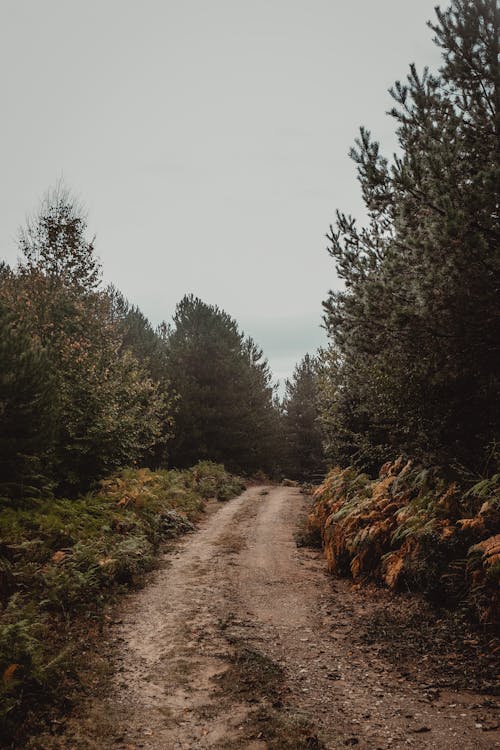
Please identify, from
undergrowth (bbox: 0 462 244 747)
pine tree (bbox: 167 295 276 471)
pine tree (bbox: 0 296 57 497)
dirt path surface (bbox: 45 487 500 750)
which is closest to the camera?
dirt path surface (bbox: 45 487 500 750)

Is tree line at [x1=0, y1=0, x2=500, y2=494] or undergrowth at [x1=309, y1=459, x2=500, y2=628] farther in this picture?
tree line at [x1=0, y1=0, x2=500, y2=494]

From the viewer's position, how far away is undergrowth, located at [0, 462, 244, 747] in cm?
428

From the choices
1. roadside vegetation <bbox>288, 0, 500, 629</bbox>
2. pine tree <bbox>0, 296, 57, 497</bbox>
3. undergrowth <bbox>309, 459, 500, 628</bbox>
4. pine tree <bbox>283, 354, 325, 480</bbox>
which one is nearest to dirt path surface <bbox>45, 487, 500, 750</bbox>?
undergrowth <bbox>309, 459, 500, 628</bbox>

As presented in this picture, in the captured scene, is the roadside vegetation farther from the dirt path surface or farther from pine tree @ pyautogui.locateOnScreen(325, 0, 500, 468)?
the dirt path surface

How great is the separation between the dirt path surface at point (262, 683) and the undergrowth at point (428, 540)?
2.28 feet

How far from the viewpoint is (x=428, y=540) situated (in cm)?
644

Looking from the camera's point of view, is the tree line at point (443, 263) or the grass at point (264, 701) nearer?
the grass at point (264, 701)

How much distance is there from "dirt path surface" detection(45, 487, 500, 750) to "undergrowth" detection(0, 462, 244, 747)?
0.48 metres

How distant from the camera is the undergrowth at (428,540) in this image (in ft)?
18.6

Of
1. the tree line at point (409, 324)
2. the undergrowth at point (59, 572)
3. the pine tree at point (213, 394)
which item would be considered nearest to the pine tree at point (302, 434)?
the pine tree at point (213, 394)

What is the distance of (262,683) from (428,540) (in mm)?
3128

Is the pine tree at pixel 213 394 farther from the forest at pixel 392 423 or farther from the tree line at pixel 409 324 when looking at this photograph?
the forest at pixel 392 423

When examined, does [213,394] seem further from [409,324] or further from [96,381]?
[409,324]

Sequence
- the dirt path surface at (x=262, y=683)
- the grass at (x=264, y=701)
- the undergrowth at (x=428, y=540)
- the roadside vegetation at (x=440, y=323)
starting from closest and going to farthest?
the grass at (x=264, y=701) → the dirt path surface at (x=262, y=683) → the undergrowth at (x=428, y=540) → the roadside vegetation at (x=440, y=323)
